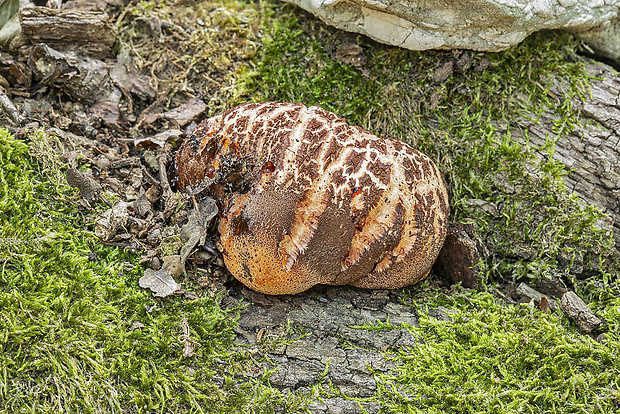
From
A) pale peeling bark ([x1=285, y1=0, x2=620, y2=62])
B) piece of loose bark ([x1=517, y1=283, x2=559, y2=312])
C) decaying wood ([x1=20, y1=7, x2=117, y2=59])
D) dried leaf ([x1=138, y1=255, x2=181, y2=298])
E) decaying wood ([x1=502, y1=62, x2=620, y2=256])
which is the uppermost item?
pale peeling bark ([x1=285, y1=0, x2=620, y2=62])

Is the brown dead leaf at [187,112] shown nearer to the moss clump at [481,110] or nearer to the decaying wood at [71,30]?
the moss clump at [481,110]

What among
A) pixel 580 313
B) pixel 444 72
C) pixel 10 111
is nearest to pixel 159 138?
pixel 10 111

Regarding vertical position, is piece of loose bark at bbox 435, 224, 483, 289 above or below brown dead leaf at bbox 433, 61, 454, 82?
below

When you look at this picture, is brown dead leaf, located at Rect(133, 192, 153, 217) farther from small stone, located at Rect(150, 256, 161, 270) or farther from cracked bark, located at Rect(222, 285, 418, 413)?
cracked bark, located at Rect(222, 285, 418, 413)

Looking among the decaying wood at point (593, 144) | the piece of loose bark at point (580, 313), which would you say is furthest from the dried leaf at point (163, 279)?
the decaying wood at point (593, 144)

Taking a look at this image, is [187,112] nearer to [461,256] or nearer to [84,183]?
[84,183]

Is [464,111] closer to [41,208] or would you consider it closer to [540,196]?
[540,196]

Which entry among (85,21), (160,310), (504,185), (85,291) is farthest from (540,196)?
(85,21)

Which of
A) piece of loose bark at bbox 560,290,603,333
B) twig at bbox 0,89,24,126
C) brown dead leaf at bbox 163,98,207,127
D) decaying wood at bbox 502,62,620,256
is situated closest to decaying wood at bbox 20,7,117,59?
twig at bbox 0,89,24,126
